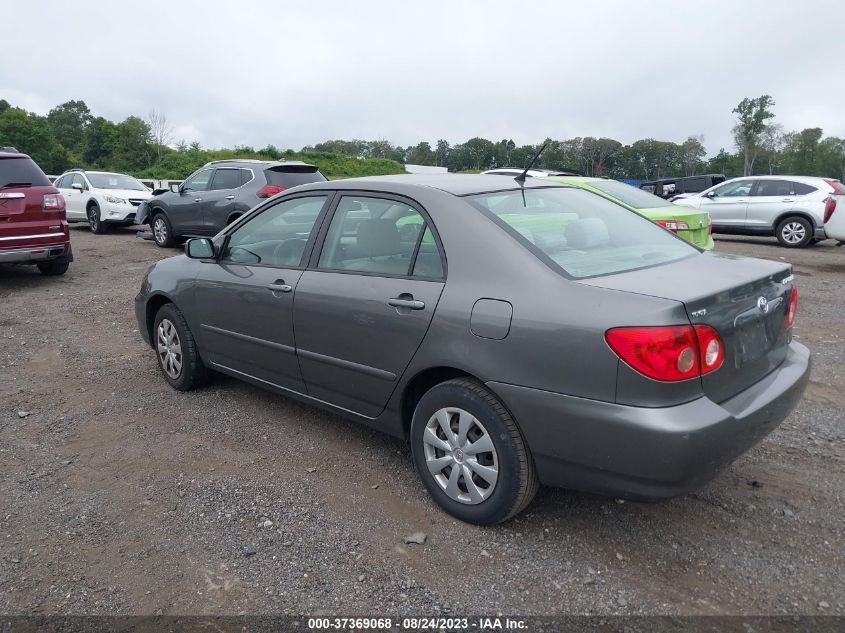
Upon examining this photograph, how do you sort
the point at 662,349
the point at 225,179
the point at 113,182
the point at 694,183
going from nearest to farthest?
1. the point at 662,349
2. the point at 225,179
3. the point at 113,182
4. the point at 694,183

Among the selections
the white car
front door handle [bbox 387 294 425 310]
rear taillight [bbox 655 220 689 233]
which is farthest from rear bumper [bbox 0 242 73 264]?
rear taillight [bbox 655 220 689 233]

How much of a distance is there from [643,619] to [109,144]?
63059 mm

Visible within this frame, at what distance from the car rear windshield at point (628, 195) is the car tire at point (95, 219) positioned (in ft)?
37.7

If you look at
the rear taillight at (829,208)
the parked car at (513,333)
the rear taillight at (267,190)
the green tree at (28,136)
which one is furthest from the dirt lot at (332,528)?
the green tree at (28,136)

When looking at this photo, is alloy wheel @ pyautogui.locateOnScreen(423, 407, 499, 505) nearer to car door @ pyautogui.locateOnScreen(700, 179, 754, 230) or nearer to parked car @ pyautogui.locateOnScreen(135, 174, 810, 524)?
parked car @ pyautogui.locateOnScreen(135, 174, 810, 524)

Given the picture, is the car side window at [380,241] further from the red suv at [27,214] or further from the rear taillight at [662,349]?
the red suv at [27,214]

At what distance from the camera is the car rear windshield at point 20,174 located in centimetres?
822

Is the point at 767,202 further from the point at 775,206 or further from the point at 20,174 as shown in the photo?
the point at 20,174

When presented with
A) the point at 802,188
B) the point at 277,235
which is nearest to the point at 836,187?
the point at 802,188

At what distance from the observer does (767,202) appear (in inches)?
537

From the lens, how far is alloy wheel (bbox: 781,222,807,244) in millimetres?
13328

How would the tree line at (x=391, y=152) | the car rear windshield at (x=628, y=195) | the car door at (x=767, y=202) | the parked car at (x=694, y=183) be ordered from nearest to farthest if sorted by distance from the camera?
the car rear windshield at (x=628, y=195), the car door at (x=767, y=202), the parked car at (x=694, y=183), the tree line at (x=391, y=152)

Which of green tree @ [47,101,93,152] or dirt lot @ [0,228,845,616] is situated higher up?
green tree @ [47,101,93,152]

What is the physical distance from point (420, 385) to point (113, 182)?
581 inches
